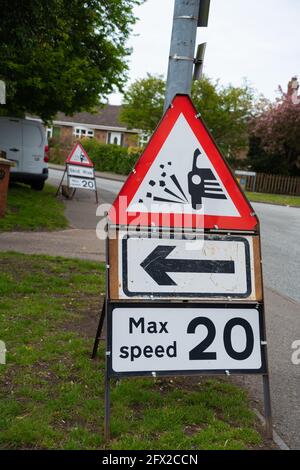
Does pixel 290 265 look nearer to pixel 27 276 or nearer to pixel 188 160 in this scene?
pixel 27 276

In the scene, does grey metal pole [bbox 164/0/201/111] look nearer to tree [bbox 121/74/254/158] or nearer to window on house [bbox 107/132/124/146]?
tree [bbox 121/74/254/158]

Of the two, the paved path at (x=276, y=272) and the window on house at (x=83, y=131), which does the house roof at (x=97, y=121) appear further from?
the paved path at (x=276, y=272)

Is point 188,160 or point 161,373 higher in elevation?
point 188,160

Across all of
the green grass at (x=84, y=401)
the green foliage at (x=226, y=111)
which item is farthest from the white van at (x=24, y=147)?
the green foliage at (x=226, y=111)

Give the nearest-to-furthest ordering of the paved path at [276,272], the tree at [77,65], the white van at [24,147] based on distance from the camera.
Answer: the paved path at [276,272], the tree at [77,65], the white van at [24,147]

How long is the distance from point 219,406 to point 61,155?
43.6m

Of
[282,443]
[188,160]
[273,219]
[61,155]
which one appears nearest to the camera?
[282,443]

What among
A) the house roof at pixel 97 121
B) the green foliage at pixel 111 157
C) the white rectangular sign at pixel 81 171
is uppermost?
the house roof at pixel 97 121

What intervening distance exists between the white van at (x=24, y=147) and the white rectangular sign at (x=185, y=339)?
44.8ft

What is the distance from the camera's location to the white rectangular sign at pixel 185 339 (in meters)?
3.80

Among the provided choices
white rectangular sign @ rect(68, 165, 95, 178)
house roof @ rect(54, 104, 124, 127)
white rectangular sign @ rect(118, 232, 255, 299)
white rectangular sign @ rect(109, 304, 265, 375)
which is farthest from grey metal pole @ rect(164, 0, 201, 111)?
house roof @ rect(54, 104, 124, 127)

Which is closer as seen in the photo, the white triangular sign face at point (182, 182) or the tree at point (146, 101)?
the white triangular sign face at point (182, 182)

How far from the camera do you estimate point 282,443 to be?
3736 millimetres
